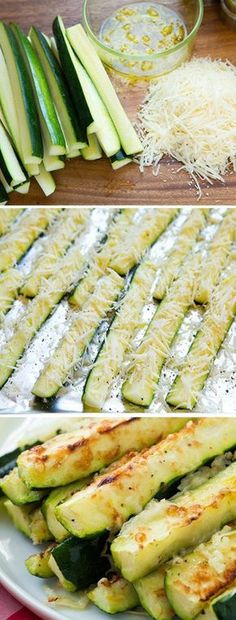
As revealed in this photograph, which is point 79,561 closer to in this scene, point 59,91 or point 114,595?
point 114,595

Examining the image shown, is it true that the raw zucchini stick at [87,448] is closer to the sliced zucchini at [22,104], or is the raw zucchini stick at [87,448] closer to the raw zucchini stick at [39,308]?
the raw zucchini stick at [39,308]

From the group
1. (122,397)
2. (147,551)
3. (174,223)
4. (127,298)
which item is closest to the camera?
(147,551)

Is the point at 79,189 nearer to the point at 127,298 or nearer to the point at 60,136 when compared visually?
the point at 60,136

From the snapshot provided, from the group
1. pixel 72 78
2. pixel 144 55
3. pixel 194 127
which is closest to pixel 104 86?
pixel 72 78

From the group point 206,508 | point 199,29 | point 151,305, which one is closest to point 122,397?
point 151,305

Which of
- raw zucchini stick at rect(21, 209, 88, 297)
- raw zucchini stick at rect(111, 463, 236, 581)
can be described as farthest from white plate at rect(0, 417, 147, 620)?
raw zucchini stick at rect(21, 209, 88, 297)

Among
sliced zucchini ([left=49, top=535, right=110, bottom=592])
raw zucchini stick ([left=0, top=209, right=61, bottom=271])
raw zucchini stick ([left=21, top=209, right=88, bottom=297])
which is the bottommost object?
sliced zucchini ([left=49, top=535, right=110, bottom=592])

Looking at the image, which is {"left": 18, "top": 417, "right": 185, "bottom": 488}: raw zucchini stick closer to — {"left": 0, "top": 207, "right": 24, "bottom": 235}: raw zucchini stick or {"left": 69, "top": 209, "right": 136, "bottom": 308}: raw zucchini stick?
{"left": 69, "top": 209, "right": 136, "bottom": 308}: raw zucchini stick
